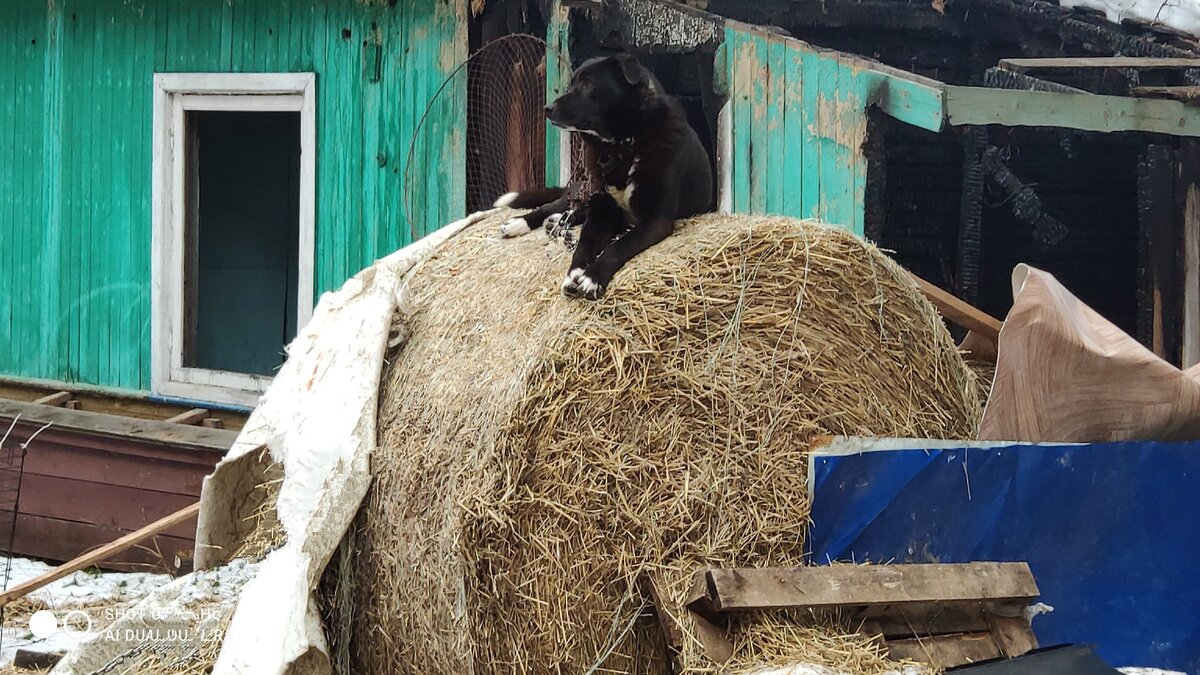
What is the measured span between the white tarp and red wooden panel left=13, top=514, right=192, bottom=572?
6.79ft

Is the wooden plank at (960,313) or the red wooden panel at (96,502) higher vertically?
the wooden plank at (960,313)

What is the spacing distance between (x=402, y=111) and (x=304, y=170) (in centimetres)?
78

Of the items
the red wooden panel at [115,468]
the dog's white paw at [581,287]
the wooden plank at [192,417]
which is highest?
the dog's white paw at [581,287]

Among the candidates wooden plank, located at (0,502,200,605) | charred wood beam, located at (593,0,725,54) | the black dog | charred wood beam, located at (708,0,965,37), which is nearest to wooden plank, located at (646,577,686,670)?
the black dog

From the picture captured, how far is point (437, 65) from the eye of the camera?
7.47m

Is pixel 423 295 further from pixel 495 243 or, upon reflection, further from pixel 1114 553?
pixel 1114 553

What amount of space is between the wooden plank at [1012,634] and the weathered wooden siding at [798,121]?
8.97ft

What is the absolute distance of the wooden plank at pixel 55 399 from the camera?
8445 millimetres

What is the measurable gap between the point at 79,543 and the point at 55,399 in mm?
1382

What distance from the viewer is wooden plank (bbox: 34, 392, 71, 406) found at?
27.7 feet

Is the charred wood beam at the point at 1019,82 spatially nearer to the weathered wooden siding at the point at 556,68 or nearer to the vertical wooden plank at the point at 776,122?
the vertical wooden plank at the point at 776,122

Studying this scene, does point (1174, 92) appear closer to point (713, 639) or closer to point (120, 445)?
point (713, 639)

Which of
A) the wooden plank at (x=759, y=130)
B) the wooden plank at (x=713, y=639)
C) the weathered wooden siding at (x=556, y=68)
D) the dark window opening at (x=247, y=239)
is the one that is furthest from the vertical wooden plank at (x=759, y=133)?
the dark window opening at (x=247, y=239)

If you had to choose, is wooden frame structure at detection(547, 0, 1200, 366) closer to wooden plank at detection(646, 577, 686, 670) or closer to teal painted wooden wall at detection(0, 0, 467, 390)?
teal painted wooden wall at detection(0, 0, 467, 390)
